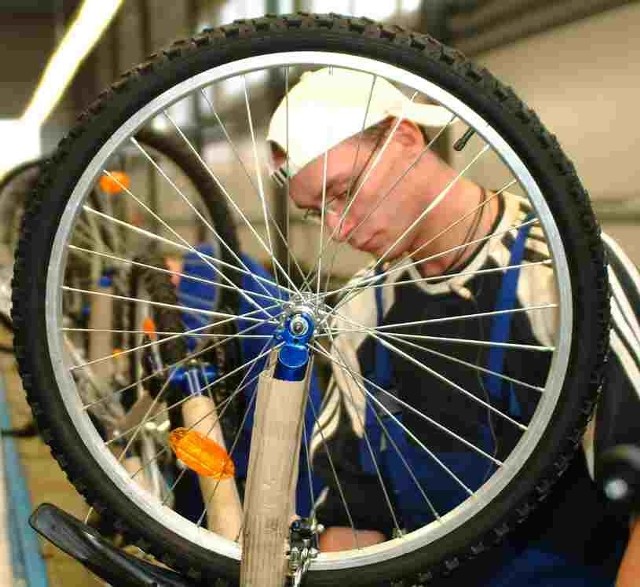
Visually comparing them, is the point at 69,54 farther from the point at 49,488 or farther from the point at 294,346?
the point at 294,346

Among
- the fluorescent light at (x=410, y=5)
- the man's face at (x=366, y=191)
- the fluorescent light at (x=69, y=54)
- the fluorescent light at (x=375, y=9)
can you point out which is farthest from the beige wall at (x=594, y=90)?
the fluorescent light at (x=69, y=54)

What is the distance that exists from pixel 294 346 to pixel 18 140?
19.0 ft

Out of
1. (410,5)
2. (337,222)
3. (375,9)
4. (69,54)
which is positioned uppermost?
(69,54)

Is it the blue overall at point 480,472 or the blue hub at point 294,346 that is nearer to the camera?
the blue hub at point 294,346

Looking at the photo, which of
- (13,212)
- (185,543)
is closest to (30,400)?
(185,543)

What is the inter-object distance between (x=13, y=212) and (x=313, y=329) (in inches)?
75.2

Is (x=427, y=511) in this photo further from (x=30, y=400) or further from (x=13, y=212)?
(x=13, y=212)

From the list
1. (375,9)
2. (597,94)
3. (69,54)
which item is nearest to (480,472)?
(597,94)

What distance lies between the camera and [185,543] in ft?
2.01

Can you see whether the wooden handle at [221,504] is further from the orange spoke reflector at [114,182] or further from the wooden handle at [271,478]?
the orange spoke reflector at [114,182]

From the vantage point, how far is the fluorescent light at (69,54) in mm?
3650

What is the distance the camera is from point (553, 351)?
0.57 m

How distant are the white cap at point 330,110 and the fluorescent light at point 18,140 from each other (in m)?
5.31

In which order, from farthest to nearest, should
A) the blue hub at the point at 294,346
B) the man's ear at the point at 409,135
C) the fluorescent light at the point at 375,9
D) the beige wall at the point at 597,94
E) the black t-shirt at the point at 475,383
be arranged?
the fluorescent light at the point at 375,9
the beige wall at the point at 597,94
the man's ear at the point at 409,135
the black t-shirt at the point at 475,383
the blue hub at the point at 294,346
